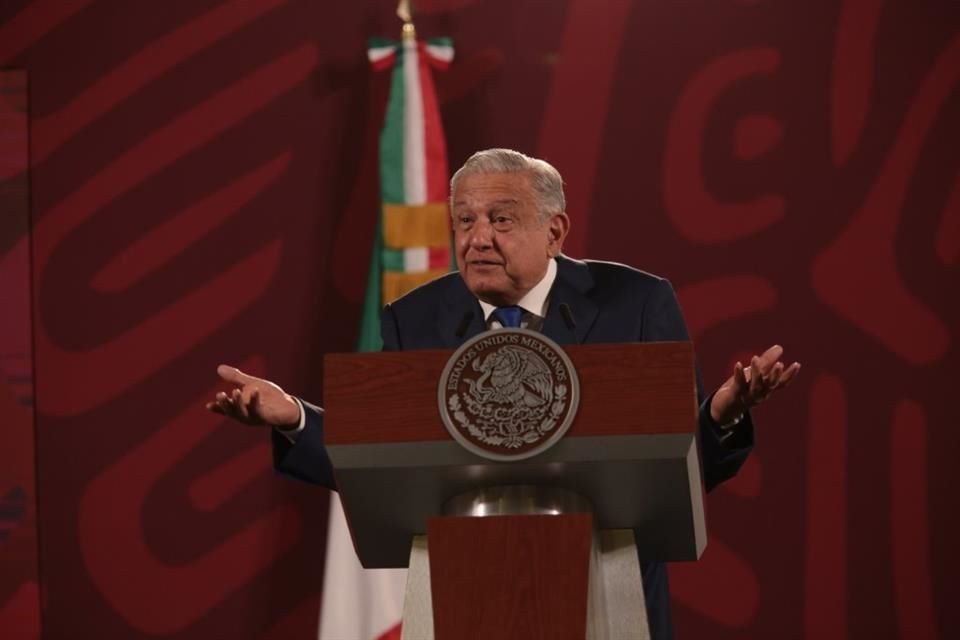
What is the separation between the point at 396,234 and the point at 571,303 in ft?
6.81

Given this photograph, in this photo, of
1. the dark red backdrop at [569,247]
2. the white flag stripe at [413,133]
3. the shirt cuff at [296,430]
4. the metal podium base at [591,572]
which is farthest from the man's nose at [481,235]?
the dark red backdrop at [569,247]

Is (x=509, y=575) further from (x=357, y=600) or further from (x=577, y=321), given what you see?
(x=357, y=600)

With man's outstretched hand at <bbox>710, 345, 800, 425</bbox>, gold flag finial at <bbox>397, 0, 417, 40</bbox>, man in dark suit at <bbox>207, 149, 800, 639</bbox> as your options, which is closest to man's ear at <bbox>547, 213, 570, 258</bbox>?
man in dark suit at <bbox>207, 149, 800, 639</bbox>

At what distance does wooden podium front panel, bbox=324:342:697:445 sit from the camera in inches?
73.3

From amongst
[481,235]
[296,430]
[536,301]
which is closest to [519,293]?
[536,301]

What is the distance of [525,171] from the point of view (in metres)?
2.49

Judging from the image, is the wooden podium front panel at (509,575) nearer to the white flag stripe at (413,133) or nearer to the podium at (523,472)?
the podium at (523,472)

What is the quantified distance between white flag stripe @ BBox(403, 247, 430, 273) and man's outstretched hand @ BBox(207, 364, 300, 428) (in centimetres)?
225

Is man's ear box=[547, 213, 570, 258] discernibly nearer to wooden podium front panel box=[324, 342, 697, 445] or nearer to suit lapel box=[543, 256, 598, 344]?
suit lapel box=[543, 256, 598, 344]

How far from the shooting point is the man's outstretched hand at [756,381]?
2.04m

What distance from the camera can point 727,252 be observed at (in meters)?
4.63

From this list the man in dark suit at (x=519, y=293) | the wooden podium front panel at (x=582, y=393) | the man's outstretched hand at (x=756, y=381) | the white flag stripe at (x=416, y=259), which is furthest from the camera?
the white flag stripe at (x=416, y=259)

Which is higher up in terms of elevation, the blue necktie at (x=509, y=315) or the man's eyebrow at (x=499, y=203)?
the man's eyebrow at (x=499, y=203)

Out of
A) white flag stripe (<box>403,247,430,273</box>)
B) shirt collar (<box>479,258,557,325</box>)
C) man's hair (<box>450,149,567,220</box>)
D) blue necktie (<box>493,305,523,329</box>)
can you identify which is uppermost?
white flag stripe (<box>403,247,430,273</box>)
